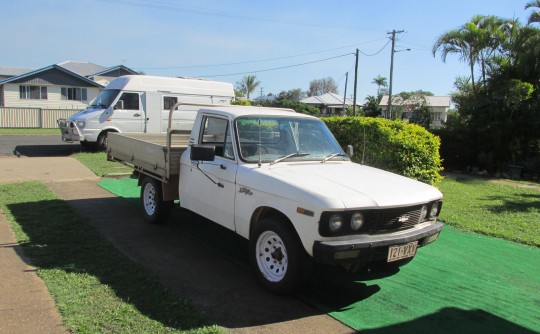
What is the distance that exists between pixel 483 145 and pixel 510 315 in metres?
12.8

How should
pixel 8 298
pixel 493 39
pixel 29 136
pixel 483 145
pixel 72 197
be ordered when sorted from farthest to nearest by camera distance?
1. pixel 29 136
2. pixel 493 39
3. pixel 483 145
4. pixel 72 197
5. pixel 8 298

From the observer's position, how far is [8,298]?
4.08 metres

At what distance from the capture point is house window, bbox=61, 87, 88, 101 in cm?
3584

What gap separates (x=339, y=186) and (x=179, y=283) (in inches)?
77.2

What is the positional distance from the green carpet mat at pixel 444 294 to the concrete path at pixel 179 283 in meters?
0.32

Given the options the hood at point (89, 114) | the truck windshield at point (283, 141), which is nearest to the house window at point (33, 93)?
the hood at point (89, 114)

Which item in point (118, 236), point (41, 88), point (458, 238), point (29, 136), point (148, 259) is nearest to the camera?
point (148, 259)

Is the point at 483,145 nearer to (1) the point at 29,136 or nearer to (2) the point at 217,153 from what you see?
(2) the point at 217,153

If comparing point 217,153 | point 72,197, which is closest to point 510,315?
point 217,153

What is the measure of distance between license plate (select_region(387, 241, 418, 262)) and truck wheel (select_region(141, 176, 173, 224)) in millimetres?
3752

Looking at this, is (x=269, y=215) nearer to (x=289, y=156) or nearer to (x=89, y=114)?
(x=289, y=156)

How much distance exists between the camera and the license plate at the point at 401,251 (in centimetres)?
404

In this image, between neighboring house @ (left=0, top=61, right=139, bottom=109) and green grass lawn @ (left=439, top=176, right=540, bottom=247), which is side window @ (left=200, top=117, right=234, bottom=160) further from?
neighboring house @ (left=0, top=61, right=139, bottom=109)

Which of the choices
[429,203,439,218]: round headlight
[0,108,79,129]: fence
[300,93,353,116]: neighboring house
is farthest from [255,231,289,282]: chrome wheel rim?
[300,93,353,116]: neighboring house
